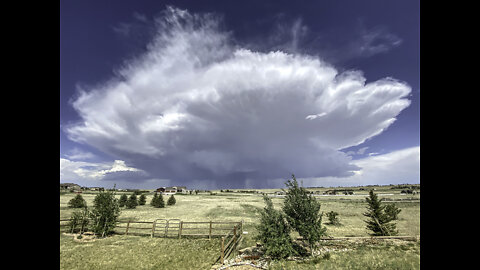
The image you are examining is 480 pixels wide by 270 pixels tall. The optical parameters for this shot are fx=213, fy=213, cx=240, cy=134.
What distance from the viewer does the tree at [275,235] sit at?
12258mm

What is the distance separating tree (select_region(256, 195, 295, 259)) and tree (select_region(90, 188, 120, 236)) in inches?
615

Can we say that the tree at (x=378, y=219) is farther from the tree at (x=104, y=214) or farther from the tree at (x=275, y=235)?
the tree at (x=104, y=214)

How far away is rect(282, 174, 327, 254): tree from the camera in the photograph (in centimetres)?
1280

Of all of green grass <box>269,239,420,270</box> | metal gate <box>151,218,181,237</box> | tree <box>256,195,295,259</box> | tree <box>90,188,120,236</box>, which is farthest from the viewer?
metal gate <box>151,218,181,237</box>

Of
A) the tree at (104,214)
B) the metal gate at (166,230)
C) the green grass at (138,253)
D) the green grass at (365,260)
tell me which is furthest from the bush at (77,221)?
the green grass at (365,260)

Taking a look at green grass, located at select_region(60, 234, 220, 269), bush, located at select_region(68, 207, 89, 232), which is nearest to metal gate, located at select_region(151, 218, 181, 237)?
green grass, located at select_region(60, 234, 220, 269)

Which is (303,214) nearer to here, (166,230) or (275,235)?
(275,235)

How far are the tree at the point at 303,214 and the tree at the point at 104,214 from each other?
55.9 feet

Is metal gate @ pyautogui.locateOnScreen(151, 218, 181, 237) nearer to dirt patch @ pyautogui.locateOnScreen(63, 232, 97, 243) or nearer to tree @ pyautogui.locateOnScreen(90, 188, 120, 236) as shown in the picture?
tree @ pyautogui.locateOnScreen(90, 188, 120, 236)
